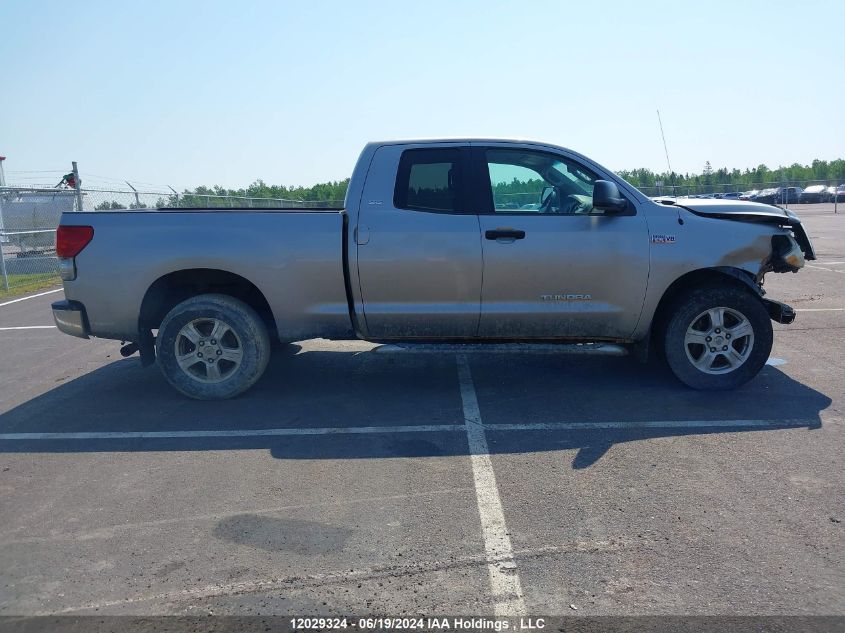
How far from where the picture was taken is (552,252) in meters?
5.68

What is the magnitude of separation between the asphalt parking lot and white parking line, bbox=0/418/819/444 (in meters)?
0.02

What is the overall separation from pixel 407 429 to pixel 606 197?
90.4 inches

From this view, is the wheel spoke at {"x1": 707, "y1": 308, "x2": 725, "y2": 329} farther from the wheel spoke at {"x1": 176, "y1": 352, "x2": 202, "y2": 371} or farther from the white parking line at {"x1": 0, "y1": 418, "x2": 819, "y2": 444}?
the wheel spoke at {"x1": 176, "y1": 352, "x2": 202, "y2": 371}

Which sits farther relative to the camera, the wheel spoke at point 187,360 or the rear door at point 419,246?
the wheel spoke at point 187,360

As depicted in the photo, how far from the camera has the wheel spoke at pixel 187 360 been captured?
597cm

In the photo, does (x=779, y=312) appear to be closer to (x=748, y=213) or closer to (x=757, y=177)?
(x=748, y=213)

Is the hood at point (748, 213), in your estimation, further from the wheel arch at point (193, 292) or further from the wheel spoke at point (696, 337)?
the wheel arch at point (193, 292)

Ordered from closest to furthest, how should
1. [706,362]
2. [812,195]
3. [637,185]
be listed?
[706,362]
[637,185]
[812,195]

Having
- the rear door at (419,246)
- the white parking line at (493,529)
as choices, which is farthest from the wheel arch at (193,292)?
the white parking line at (493,529)

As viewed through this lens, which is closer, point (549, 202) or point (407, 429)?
point (407, 429)

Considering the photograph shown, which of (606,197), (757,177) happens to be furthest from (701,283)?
(757,177)

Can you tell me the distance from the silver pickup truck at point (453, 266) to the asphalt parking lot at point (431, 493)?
0.47 meters

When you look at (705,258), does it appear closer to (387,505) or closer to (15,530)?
(387,505)

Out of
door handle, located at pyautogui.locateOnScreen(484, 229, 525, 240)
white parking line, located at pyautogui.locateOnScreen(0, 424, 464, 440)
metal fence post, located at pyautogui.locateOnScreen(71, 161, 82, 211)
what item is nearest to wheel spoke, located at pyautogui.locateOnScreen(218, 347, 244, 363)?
white parking line, located at pyautogui.locateOnScreen(0, 424, 464, 440)
